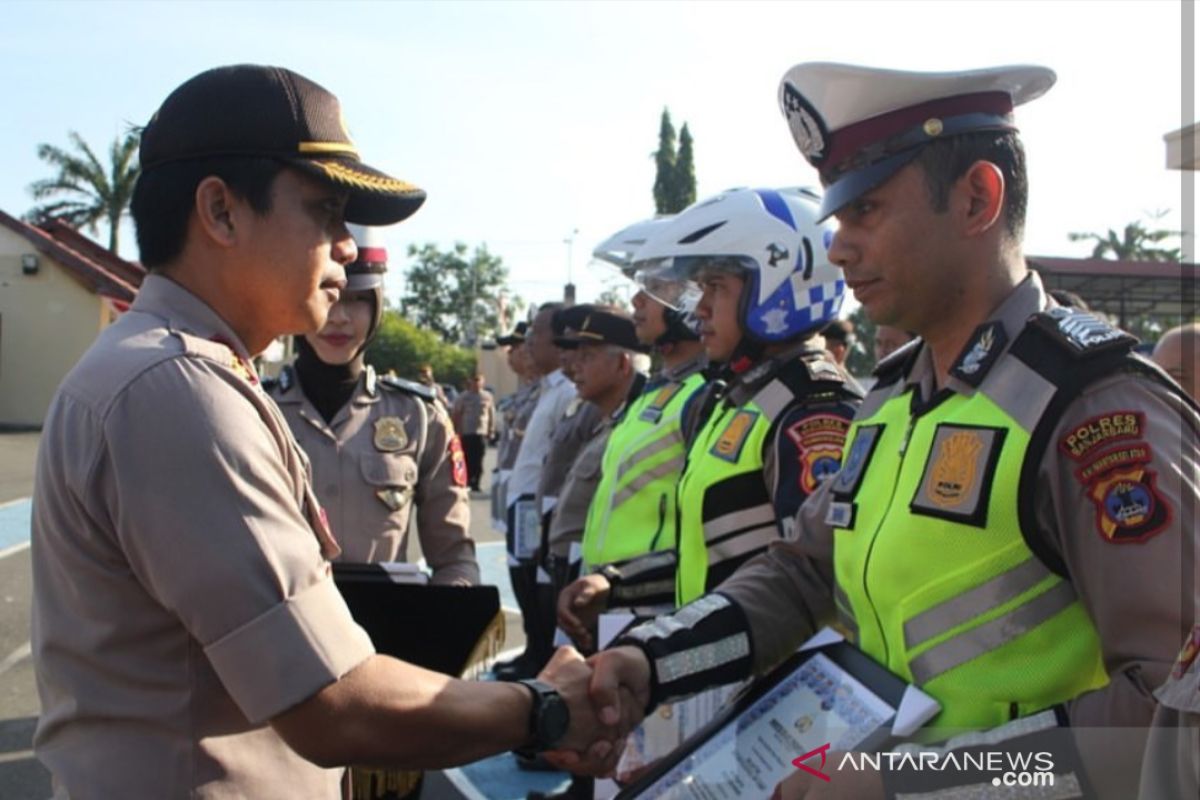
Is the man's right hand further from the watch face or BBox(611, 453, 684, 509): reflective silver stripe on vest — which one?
the watch face

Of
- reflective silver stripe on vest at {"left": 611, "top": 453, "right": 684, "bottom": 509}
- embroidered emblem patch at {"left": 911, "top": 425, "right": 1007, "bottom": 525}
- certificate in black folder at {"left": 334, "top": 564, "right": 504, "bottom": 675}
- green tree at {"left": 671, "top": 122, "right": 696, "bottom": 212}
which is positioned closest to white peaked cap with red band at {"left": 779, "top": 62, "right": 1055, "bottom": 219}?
embroidered emblem patch at {"left": 911, "top": 425, "right": 1007, "bottom": 525}

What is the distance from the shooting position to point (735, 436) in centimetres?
311

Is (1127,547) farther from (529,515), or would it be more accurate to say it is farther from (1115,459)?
(529,515)

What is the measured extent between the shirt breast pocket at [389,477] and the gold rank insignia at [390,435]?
0.11ft

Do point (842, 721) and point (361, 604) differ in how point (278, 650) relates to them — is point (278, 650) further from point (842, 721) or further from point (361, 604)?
point (361, 604)

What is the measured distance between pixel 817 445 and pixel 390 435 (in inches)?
60.5

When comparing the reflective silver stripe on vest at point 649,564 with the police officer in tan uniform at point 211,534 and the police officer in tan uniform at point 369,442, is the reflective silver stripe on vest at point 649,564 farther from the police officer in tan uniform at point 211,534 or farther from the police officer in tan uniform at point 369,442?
the police officer in tan uniform at point 211,534

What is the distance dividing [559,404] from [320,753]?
5.46 m

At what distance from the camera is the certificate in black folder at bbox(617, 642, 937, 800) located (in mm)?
1836

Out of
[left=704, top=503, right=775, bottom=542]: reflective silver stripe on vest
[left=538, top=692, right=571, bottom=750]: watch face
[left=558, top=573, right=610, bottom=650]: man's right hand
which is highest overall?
[left=704, top=503, right=775, bottom=542]: reflective silver stripe on vest

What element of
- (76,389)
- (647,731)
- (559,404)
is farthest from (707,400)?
(559,404)

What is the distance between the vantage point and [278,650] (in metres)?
1.58

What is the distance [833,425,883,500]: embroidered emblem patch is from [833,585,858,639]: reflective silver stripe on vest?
0.21 m

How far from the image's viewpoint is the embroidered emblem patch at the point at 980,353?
6.33 feet
